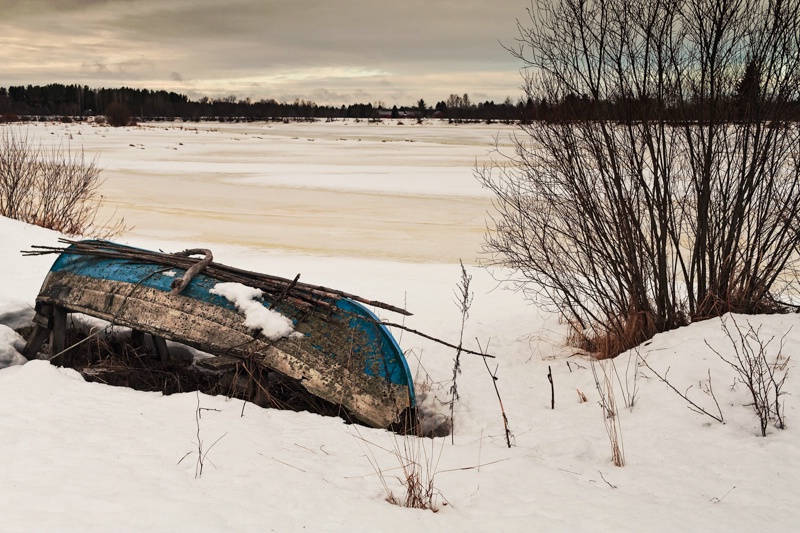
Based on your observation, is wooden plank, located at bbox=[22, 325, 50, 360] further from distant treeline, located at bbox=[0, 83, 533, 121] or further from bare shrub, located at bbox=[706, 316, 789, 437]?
distant treeline, located at bbox=[0, 83, 533, 121]

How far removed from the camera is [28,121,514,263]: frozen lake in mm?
13102

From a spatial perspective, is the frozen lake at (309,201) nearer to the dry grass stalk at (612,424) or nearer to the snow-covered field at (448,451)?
the snow-covered field at (448,451)

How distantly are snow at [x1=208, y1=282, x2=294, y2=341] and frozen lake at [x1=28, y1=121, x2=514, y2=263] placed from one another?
616cm

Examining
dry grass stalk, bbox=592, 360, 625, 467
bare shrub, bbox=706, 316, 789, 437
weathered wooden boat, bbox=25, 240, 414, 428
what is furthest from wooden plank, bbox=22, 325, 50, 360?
bare shrub, bbox=706, 316, 789, 437

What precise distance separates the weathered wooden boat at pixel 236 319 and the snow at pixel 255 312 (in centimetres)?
4

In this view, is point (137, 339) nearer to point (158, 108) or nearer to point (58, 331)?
point (58, 331)

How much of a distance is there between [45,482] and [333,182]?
19.3 m

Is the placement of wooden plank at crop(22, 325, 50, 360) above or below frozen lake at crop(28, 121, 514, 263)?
below

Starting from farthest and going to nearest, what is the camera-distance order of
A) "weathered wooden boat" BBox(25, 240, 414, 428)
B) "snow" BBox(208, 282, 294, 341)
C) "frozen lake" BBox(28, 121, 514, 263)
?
"frozen lake" BBox(28, 121, 514, 263), "snow" BBox(208, 282, 294, 341), "weathered wooden boat" BBox(25, 240, 414, 428)

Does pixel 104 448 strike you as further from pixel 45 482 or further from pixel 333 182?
pixel 333 182

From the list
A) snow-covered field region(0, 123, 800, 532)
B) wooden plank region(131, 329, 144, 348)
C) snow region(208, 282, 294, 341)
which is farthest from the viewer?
wooden plank region(131, 329, 144, 348)

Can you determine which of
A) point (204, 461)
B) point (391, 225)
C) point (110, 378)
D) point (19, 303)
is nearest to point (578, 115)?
point (204, 461)

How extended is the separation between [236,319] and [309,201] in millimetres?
13055

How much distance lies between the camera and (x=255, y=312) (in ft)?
17.9
